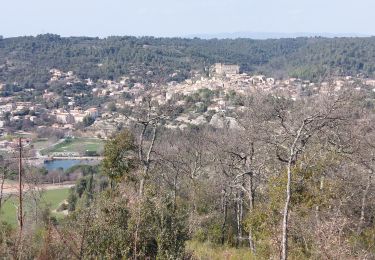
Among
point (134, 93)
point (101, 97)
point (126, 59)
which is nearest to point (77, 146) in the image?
point (134, 93)

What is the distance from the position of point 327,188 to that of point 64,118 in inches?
1489

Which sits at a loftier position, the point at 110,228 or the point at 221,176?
the point at 110,228

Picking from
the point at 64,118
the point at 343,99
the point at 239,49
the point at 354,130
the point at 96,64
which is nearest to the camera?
the point at 343,99

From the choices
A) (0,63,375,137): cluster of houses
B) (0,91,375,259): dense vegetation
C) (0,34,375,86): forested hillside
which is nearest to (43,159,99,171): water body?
(0,63,375,137): cluster of houses

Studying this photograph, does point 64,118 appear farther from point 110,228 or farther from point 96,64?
point 110,228

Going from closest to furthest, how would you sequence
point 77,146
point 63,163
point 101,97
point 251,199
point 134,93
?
point 251,199, point 134,93, point 63,163, point 77,146, point 101,97

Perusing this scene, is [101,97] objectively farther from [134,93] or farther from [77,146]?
[134,93]

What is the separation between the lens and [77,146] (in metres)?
Result: 39.0

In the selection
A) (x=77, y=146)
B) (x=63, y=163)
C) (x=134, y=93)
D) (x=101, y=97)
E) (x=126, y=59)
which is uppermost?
(x=126, y=59)

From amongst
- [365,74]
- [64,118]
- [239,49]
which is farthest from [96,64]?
[239,49]

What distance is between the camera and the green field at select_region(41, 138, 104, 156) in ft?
121

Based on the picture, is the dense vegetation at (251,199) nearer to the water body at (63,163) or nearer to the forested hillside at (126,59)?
the water body at (63,163)

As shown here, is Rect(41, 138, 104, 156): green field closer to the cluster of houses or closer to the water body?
the water body

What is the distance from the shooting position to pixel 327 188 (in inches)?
331
